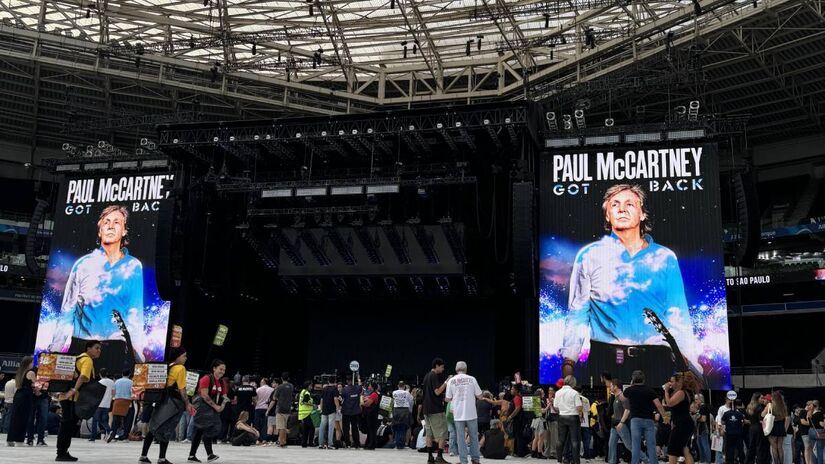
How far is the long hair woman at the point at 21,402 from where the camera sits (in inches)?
516

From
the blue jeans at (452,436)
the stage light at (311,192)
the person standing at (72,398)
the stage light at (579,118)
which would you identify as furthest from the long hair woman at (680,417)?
the stage light at (311,192)

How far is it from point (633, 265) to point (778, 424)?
9845mm

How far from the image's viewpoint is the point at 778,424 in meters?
15.1

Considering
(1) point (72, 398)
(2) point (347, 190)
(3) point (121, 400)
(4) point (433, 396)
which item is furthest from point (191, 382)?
(2) point (347, 190)

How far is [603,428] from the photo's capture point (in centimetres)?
1684

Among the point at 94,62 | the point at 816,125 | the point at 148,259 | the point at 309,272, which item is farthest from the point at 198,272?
the point at 816,125

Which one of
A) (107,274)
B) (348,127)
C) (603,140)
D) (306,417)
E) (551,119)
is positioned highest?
(551,119)

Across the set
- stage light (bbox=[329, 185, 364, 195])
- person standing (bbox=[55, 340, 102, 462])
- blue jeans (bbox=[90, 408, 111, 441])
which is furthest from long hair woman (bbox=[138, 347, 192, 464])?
stage light (bbox=[329, 185, 364, 195])

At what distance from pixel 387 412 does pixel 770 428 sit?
8916 millimetres

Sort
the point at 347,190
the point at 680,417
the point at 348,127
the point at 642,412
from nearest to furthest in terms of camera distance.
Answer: the point at 680,417 → the point at 642,412 → the point at 347,190 → the point at 348,127

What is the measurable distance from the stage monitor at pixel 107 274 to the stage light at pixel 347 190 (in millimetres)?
6138

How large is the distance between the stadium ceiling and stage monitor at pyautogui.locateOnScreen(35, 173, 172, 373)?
9.73 feet

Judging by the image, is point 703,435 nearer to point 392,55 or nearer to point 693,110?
point 693,110

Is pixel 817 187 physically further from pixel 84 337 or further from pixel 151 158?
pixel 84 337
